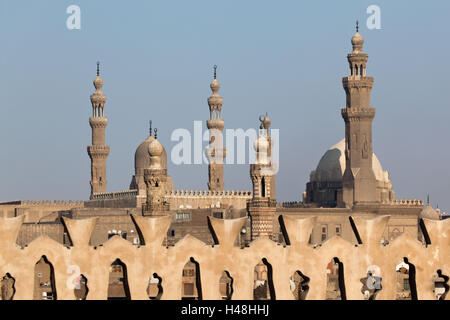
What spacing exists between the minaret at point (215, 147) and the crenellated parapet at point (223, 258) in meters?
49.1

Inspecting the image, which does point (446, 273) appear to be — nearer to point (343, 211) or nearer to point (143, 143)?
point (343, 211)

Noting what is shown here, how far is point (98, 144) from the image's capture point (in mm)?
82125

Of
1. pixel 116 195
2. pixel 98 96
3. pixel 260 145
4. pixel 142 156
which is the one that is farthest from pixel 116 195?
pixel 260 145

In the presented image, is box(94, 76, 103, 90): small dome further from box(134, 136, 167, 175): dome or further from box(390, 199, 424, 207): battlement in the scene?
box(390, 199, 424, 207): battlement

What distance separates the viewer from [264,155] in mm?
56781

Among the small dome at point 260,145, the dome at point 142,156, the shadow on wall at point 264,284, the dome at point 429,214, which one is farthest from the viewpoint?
the dome at point 142,156

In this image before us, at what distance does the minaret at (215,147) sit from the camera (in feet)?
251

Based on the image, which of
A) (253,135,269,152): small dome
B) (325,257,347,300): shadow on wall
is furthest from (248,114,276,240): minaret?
(325,257,347,300): shadow on wall

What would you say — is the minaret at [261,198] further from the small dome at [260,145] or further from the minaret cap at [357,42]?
the minaret cap at [357,42]

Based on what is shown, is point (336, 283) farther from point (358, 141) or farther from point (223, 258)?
point (358, 141)

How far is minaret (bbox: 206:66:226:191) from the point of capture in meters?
76.4

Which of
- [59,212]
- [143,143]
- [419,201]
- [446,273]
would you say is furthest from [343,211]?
[446,273]

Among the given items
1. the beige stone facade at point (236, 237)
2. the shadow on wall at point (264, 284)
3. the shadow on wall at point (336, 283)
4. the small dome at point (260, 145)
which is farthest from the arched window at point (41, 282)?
the small dome at point (260, 145)
